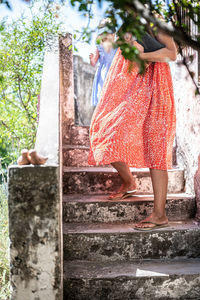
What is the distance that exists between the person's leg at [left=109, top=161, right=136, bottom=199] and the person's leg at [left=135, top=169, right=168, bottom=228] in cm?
37

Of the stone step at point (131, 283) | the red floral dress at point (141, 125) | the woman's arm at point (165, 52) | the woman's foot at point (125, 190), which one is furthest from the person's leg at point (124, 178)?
the woman's arm at point (165, 52)

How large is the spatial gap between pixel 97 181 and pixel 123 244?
2.66ft

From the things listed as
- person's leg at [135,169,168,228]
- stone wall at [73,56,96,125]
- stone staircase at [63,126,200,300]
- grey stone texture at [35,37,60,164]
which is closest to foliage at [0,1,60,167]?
grey stone texture at [35,37,60,164]

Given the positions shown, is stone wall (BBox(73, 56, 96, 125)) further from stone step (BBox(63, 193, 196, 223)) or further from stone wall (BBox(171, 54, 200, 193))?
stone step (BBox(63, 193, 196, 223))

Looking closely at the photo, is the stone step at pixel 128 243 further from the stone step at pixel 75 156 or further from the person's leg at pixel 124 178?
the stone step at pixel 75 156

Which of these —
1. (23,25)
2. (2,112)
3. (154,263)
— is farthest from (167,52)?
(2,112)

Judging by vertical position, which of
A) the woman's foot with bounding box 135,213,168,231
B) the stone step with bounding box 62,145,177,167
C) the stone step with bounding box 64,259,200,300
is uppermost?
the stone step with bounding box 62,145,177,167

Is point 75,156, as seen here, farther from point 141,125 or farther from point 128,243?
point 128,243

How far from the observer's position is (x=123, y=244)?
2561 mm

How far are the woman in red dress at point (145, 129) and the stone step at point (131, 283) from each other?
1.39 ft

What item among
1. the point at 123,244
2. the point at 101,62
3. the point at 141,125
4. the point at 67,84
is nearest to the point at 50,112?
the point at 141,125

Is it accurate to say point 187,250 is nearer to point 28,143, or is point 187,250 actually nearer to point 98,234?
point 98,234

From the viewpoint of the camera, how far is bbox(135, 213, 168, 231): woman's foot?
2621mm

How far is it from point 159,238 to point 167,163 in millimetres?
590
